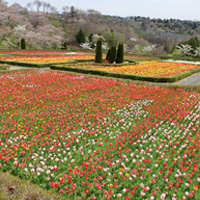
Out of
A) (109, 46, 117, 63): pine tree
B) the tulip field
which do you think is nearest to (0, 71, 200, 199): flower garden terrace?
the tulip field

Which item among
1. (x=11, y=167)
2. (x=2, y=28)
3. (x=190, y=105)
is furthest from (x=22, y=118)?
(x=2, y=28)

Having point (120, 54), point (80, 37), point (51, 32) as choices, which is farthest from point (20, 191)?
point (80, 37)

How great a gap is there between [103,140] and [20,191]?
276cm

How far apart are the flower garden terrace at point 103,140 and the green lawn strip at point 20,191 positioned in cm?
21

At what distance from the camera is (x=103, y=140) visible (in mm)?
6055

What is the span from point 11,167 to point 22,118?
266cm

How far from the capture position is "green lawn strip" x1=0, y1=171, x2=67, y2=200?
3475mm

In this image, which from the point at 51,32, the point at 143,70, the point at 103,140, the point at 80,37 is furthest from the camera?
the point at 80,37

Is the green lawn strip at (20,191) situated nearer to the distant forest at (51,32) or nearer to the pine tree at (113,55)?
the pine tree at (113,55)

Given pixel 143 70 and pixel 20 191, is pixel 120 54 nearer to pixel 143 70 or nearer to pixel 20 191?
pixel 143 70

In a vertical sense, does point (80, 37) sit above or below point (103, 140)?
above

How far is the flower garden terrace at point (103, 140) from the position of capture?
165 inches

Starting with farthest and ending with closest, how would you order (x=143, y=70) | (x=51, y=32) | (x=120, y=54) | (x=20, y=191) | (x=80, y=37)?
(x=80, y=37) → (x=51, y=32) → (x=120, y=54) → (x=143, y=70) → (x=20, y=191)

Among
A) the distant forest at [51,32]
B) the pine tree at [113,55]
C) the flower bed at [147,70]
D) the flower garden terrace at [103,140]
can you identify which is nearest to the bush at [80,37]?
the distant forest at [51,32]
